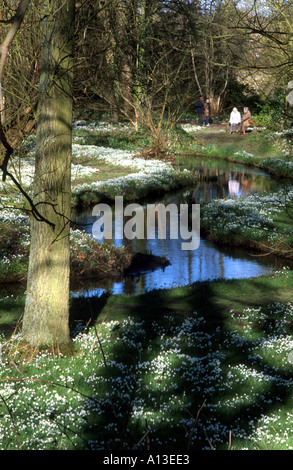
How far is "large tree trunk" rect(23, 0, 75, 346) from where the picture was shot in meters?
7.65

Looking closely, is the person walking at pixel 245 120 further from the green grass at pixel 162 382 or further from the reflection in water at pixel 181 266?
the green grass at pixel 162 382

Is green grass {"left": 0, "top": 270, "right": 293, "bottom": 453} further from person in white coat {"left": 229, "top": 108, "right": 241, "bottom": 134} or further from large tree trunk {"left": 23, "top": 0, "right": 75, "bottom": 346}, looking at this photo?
person in white coat {"left": 229, "top": 108, "right": 241, "bottom": 134}

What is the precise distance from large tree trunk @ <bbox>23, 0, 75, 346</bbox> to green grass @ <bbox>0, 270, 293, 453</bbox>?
1.93ft

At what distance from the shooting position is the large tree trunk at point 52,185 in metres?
7.65

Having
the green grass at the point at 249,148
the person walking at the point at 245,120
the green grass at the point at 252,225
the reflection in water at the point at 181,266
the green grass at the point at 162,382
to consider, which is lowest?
the green grass at the point at 162,382

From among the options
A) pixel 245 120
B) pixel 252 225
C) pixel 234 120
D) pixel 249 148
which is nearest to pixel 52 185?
pixel 252 225

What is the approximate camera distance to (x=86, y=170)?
28.7 metres

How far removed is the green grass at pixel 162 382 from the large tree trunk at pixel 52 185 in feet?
1.93

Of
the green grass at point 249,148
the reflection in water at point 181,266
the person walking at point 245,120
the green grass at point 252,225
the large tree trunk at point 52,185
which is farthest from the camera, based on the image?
the person walking at point 245,120

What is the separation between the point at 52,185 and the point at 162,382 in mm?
3227

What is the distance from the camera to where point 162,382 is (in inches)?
274

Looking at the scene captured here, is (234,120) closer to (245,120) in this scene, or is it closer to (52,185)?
(245,120)

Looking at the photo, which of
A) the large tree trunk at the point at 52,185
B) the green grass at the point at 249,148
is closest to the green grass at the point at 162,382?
the large tree trunk at the point at 52,185
